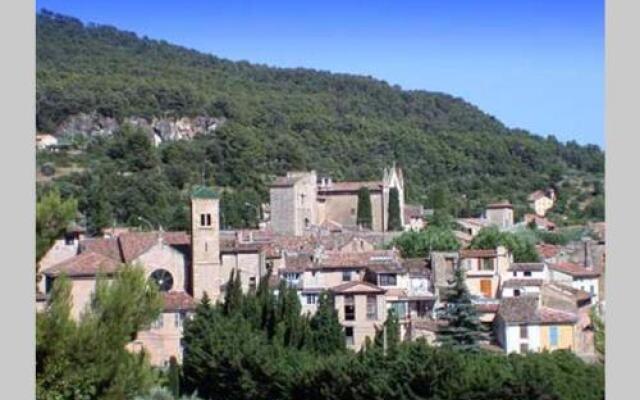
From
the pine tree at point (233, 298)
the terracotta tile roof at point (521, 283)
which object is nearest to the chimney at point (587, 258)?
the terracotta tile roof at point (521, 283)

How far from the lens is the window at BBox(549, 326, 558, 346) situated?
588 inches

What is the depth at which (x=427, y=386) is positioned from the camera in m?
11.0

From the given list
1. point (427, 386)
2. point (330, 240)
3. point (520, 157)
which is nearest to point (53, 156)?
point (330, 240)

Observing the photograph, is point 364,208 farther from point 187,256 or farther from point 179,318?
point 179,318

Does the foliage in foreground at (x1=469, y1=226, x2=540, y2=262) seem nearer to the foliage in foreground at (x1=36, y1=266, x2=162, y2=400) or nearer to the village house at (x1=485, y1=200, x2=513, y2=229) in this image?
the village house at (x1=485, y1=200, x2=513, y2=229)

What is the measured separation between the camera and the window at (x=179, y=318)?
14.9 m

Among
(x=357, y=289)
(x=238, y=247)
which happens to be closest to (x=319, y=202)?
(x=238, y=247)

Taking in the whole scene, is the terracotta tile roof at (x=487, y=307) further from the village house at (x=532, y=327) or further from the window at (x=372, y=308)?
the window at (x=372, y=308)

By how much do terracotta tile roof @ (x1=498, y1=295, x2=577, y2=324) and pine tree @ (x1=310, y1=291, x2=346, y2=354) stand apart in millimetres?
2143

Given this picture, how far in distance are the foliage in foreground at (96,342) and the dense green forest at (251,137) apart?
17556 millimetres

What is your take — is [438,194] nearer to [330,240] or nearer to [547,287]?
[330,240]

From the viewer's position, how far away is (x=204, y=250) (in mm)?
16000

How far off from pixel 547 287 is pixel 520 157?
87.1 feet

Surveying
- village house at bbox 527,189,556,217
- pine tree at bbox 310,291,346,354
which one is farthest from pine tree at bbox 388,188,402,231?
pine tree at bbox 310,291,346,354
